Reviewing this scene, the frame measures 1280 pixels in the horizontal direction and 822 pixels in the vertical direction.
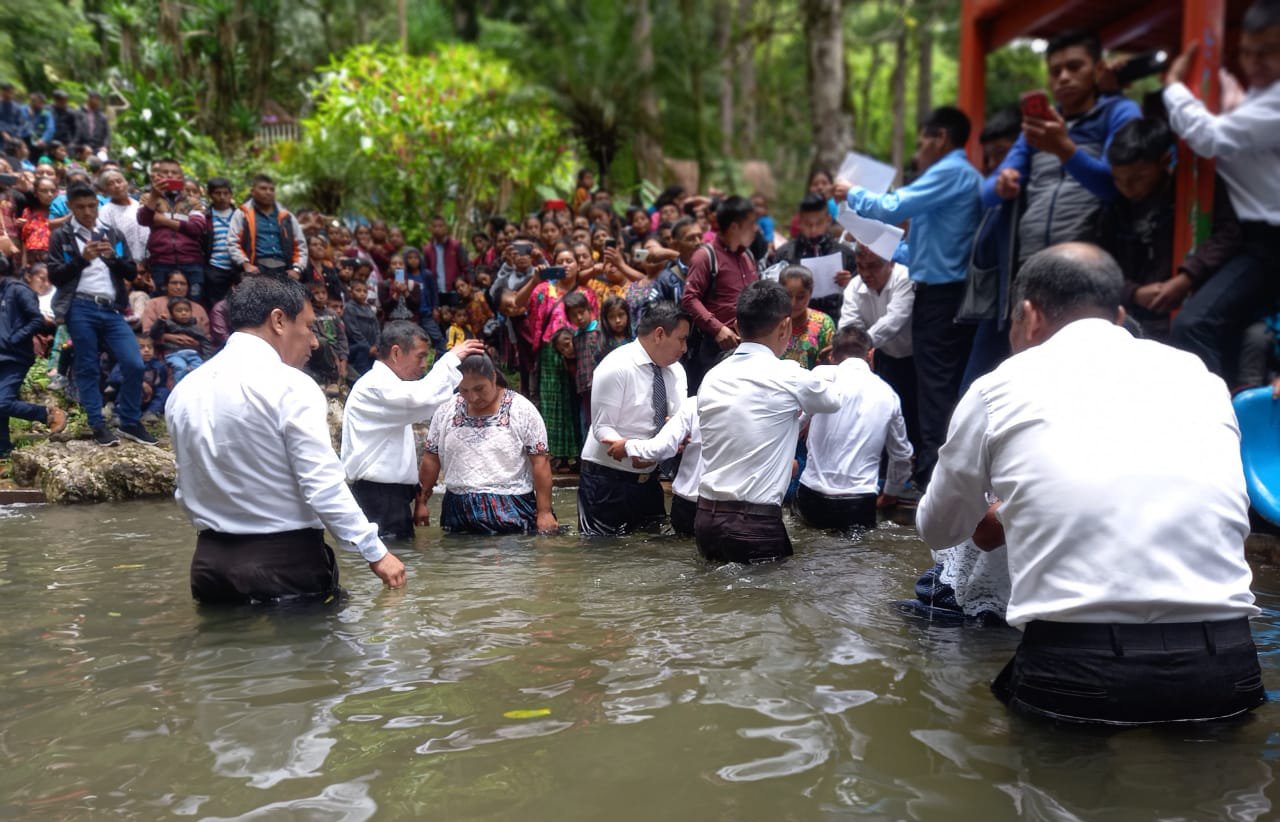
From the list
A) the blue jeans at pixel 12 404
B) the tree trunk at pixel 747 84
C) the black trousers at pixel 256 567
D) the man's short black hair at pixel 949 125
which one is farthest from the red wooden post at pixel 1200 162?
the tree trunk at pixel 747 84

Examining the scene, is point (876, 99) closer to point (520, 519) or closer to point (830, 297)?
point (830, 297)

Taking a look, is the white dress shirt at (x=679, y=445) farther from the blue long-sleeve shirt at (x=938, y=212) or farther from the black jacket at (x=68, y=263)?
the black jacket at (x=68, y=263)

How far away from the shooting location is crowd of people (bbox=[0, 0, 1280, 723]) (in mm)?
3010

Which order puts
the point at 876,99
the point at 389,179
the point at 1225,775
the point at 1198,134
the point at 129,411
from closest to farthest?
the point at 1225,775 < the point at 1198,134 < the point at 129,411 < the point at 389,179 < the point at 876,99

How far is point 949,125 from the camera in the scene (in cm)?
674

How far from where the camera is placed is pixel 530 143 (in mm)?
18062

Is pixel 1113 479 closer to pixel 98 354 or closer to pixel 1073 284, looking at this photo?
pixel 1073 284

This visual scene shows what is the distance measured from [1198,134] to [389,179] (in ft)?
47.6

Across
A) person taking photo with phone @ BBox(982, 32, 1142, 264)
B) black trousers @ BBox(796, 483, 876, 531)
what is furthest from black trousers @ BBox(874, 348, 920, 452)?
person taking photo with phone @ BBox(982, 32, 1142, 264)

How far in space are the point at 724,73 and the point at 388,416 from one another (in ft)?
69.4

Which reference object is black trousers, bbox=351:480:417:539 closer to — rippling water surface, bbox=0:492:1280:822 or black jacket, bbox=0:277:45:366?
rippling water surface, bbox=0:492:1280:822

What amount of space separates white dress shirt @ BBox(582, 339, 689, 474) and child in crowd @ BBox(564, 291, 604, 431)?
114 inches

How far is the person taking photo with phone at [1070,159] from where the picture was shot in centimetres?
570

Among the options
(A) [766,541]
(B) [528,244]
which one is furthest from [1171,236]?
(B) [528,244]
